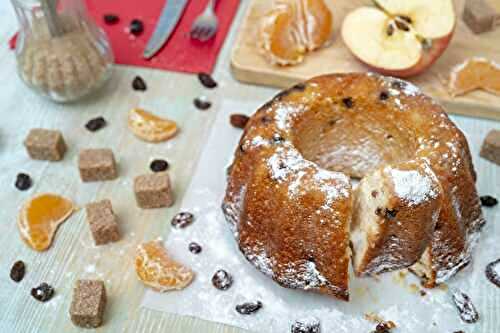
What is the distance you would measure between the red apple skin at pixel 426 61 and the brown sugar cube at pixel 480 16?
0.90 feet

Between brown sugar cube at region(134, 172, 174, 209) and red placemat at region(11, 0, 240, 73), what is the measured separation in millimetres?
590

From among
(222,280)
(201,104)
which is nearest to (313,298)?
(222,280)

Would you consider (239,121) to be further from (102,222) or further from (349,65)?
(102,222)

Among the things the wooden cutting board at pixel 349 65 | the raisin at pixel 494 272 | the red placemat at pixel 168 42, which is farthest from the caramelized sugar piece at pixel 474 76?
the red placemat at pixel 168 42

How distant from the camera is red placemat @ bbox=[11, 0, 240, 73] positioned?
2523mm

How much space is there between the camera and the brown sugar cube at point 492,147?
2.12 m

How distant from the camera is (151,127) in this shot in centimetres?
227

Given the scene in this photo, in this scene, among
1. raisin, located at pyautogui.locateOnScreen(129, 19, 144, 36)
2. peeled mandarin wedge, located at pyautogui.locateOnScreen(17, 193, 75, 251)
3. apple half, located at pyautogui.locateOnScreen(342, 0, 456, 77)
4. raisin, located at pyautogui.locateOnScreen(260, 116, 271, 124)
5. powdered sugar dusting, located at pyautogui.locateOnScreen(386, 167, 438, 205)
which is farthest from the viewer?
raisin, located at pyautogui.locateOnScreen(129, 19, 144, 36)

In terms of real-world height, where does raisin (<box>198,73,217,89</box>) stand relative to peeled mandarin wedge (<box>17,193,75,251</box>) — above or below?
above

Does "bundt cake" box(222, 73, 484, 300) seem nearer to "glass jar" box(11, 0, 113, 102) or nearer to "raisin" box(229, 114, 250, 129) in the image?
"raisin" box(229, 114, 250, 129)

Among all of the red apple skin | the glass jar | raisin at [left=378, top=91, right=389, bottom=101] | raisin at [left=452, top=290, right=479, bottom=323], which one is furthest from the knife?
raisin at [left=452, top=290, right=479, bottom=323]

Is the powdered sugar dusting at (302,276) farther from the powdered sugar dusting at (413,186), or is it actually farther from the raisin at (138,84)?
the raisin at (138,84)

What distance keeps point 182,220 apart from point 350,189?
1.85ft

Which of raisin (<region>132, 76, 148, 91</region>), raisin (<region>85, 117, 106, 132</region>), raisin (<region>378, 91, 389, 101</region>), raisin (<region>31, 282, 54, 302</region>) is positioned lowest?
raisin (<region>31, 282, 54, 302</region>)
